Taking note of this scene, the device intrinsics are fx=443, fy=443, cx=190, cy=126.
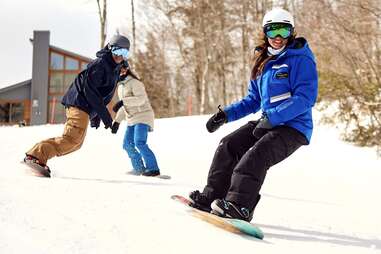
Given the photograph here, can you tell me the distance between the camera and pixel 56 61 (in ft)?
96.4

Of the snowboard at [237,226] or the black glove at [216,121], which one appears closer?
the snowboard at [237,226]

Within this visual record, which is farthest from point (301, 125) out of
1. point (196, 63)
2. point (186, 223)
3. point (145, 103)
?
point (196, 63)

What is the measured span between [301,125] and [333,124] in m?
8.59

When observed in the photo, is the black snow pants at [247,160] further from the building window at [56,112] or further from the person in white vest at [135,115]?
the building window at [56,112]

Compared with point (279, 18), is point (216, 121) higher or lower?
lower

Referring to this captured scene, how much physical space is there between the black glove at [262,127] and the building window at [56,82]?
2797 centimetres

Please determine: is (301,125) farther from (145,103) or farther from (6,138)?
(6,138)

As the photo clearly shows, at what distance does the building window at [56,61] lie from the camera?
2930 centimetres

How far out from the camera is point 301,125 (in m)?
2.88

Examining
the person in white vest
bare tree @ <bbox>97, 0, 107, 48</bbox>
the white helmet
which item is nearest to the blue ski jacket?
the white helmet

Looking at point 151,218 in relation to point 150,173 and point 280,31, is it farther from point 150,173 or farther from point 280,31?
point 150,173

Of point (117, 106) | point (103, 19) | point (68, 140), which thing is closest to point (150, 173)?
point (117, 106)

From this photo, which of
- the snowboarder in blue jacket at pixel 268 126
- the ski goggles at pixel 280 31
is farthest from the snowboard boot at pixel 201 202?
the ski goggles at pixel 280 31

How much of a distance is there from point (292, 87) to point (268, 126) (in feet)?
1.00
